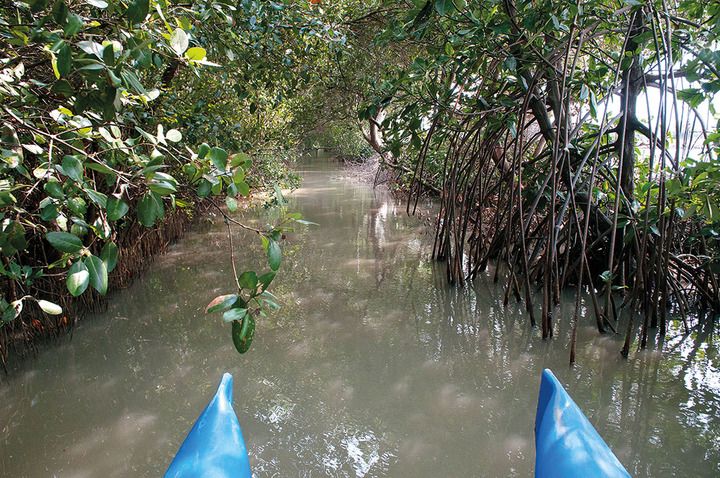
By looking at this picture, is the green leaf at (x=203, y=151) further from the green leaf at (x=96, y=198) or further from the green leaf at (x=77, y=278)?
the green leaf at (x=77, y=278)

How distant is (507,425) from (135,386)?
1.96m

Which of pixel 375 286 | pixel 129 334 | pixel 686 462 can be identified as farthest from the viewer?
pixel 375 286

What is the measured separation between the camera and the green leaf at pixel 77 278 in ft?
2.82

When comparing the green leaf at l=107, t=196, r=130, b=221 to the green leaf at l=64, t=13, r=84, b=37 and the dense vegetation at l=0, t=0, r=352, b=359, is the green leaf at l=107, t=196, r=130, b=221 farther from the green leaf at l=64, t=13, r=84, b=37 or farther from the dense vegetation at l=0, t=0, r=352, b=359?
the green leaf at l=64, t=13, r=84, b=37

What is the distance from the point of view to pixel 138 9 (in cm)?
93

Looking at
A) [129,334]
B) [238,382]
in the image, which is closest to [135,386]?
[238,382]

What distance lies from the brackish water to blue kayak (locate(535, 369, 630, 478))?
743mm

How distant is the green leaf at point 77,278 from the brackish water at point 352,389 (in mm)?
1315

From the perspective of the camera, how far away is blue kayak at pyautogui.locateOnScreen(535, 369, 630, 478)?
3.52 ft

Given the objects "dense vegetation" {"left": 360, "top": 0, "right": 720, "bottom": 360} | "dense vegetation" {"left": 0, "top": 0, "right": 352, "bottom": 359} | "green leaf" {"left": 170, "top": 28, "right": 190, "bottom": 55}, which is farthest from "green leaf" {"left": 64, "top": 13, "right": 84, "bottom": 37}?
"dense vegetation" {"left": 360, "top": 0, "right": 720, "bottom": 360}

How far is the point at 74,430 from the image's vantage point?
7.00ft

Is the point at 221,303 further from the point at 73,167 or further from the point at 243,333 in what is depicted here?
the point at 73,167

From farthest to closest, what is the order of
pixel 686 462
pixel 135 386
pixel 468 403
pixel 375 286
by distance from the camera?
1. pixel 375 286
2. pixel 135 386
3. pixel 468 403
4. pixel 686 462

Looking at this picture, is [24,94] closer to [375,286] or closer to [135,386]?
[135,386]
